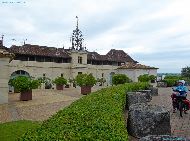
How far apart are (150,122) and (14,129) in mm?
4967

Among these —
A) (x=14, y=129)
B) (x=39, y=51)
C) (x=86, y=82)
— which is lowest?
(x=14, y=129)

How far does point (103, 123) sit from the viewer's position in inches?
232

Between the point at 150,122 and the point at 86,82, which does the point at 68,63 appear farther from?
the point at 150,122

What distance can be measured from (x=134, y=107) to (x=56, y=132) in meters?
5.36

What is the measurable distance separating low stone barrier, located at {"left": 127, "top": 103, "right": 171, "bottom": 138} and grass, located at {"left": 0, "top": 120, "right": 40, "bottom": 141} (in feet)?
9.80

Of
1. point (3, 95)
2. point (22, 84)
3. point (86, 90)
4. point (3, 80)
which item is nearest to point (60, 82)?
point (86, 90)

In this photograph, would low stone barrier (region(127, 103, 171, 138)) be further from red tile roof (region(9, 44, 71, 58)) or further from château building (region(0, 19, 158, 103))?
red tile roof (region(9, 44, 71, 58))

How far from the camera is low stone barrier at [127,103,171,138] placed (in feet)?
30.1

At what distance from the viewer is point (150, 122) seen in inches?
364

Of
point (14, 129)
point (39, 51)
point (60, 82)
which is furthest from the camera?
point (39, 51)

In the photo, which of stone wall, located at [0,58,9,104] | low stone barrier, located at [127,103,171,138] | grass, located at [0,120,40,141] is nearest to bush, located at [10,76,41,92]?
stone wall, located at [0,58,9,104]

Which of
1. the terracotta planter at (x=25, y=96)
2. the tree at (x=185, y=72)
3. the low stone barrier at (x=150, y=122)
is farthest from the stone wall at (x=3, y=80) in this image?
the tree at (x=185, y=72)

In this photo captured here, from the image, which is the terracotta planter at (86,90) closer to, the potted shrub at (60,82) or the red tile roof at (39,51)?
the potted shrub at (60,82)

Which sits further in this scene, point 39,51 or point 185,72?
point 185,72
